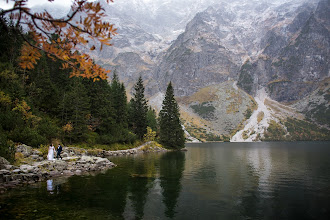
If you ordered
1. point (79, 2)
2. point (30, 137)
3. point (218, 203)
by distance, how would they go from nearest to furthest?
point (79, 2) → point (218, 203) → point (30, 137)

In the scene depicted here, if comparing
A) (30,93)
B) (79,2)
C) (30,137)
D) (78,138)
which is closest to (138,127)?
(78,138)

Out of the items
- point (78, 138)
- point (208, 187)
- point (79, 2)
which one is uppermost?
point (79, 2)

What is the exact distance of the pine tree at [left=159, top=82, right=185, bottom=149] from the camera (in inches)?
3342

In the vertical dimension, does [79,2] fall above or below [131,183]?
above

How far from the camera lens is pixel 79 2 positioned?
5.36 meters

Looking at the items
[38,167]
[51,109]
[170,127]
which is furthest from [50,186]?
[170,127]

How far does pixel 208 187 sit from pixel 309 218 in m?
10.2

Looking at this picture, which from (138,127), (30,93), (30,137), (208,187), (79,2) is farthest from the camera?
(138,127)

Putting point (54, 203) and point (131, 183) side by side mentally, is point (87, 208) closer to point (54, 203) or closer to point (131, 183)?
point (54, 203)

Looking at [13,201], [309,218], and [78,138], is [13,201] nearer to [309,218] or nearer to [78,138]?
[309,218]

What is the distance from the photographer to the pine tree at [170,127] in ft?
278

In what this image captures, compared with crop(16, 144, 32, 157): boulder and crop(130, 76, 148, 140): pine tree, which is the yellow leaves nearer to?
crop(16, 144, 32, 157): boulder

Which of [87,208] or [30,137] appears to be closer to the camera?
[87,208]

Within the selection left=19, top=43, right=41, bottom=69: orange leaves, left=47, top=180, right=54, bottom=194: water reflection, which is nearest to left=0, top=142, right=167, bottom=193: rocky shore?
left=47, top=180, right=54, bottom=194: water reflection
